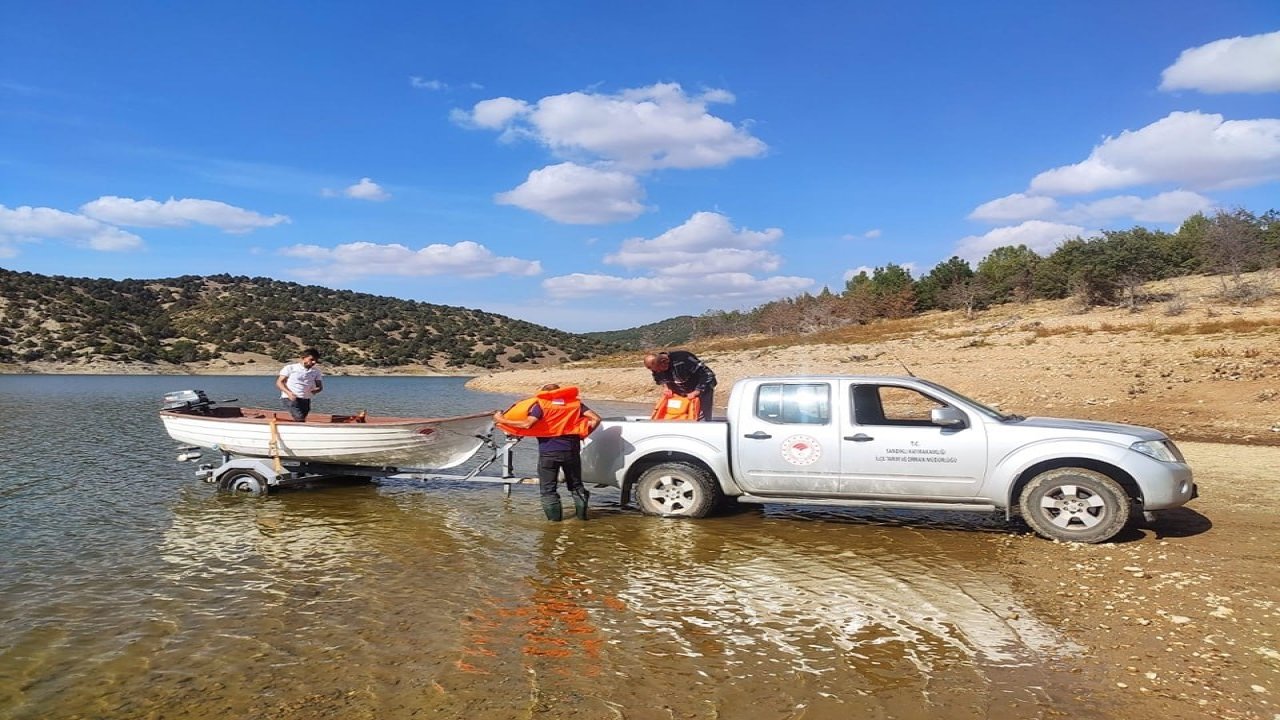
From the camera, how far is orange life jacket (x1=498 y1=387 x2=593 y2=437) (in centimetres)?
862

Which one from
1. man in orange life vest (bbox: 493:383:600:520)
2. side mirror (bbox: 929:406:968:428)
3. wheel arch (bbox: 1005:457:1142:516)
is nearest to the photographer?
wheel arch (bbox: 1005:457:1142:516)

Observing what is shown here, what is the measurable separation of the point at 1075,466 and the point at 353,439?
8.69 m

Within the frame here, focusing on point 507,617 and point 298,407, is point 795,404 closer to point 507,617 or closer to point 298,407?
point 507,617

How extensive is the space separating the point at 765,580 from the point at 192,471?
Result: 10.7 metres

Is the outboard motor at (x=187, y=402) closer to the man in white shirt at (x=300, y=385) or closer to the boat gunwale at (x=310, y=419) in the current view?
the boat gunwale at (x=310, y=419)

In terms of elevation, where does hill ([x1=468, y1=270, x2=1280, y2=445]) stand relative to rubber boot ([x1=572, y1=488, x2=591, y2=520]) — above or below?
above

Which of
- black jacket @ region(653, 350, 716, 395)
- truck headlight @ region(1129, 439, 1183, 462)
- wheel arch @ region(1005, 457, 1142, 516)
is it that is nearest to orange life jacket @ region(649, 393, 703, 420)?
black jacket @ region(653, 350, 716, 395)

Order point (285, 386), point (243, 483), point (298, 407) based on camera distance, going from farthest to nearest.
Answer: point (298, 407) → point (285, 386) → point (243, 483)

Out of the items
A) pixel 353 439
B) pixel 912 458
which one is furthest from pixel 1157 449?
pixel 353 439

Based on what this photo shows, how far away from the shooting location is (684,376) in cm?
1009

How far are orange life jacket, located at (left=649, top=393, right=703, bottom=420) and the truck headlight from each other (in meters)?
4.75

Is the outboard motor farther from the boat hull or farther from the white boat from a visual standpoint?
the boat hull

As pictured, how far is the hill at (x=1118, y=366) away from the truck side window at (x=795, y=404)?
1057 centimetres

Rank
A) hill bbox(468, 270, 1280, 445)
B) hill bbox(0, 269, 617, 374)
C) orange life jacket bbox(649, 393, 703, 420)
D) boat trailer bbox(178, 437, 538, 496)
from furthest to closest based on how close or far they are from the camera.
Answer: hill bbox(0, 269, 617, 374)
hill bbox(468, 270, 1280, 445)
boat trailer bbox(178, 437, 538, 496)
orange life jacket bbox(649, 393, 703, 420)
